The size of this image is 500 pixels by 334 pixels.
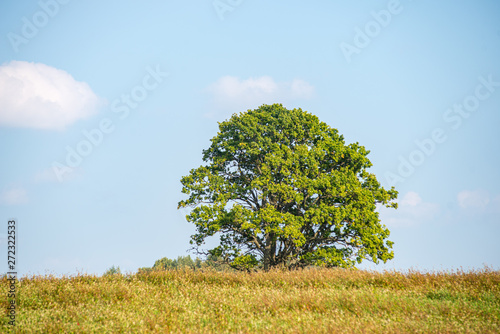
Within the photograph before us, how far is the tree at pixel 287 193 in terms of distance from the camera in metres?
21.6

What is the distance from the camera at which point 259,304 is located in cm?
1060

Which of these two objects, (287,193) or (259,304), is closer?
(259,304)

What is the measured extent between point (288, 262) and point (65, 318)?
47.2 feet

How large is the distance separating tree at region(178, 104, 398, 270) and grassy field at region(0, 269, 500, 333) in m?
7.05

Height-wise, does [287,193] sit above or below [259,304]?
above

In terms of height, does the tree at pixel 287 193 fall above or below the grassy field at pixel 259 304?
above

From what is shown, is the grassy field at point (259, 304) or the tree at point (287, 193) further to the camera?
the tree at point (287, 193)

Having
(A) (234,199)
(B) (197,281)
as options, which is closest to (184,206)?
(A) (234,199)

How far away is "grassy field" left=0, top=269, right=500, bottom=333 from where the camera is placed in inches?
343

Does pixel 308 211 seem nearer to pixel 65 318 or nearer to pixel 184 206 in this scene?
pixel 184 206

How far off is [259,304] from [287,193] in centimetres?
1141

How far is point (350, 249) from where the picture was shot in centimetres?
2241

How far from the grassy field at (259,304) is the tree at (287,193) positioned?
705 centimetres

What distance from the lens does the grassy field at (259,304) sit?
343 inches
